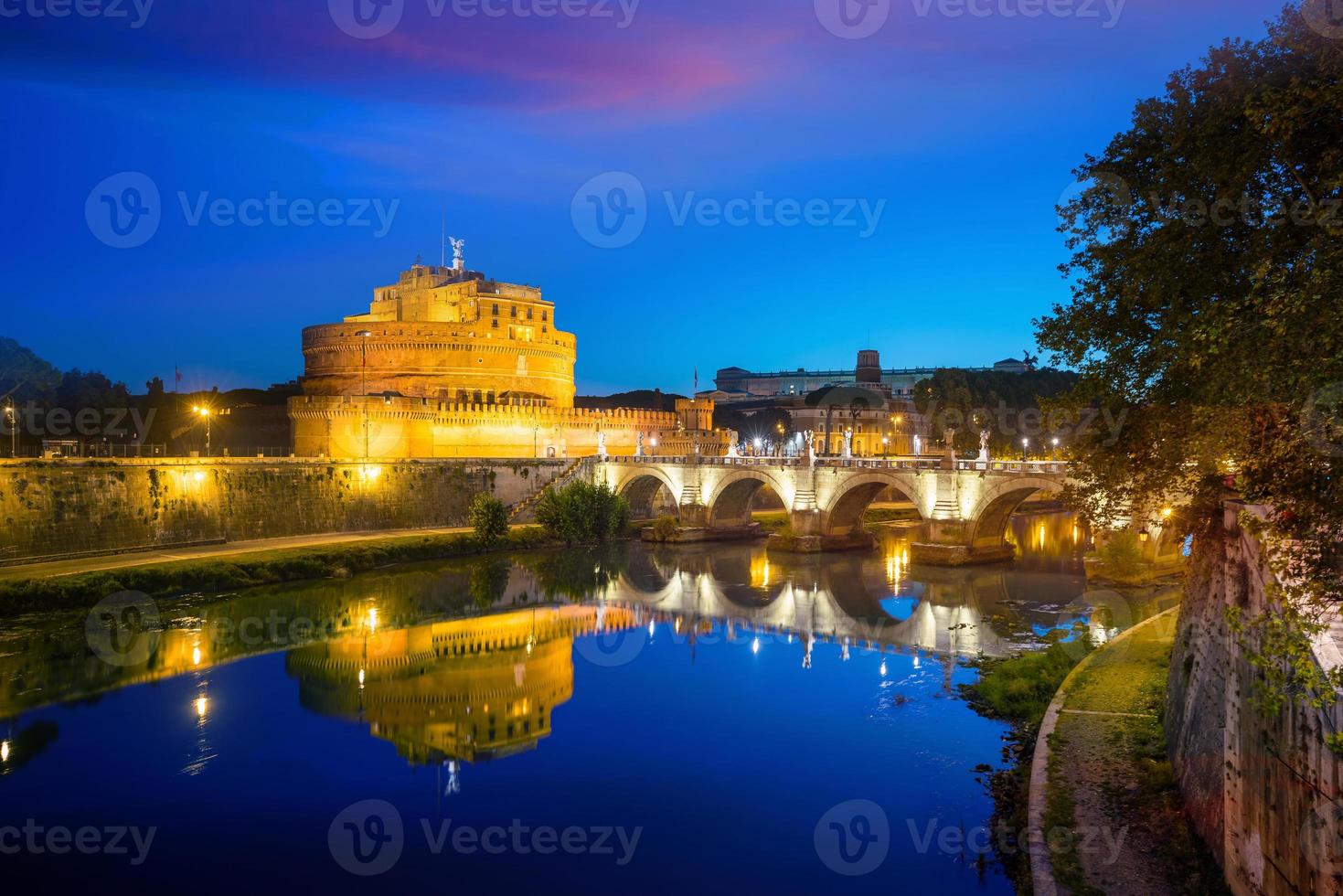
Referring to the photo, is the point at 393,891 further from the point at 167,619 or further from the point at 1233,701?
the point at 167,619

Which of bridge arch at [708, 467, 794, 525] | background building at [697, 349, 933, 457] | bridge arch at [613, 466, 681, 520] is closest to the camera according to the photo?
bridge arch at [708, 467, 794, 525]

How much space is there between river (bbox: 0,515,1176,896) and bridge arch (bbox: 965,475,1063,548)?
3546 millimetres

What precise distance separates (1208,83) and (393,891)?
11.6 metres

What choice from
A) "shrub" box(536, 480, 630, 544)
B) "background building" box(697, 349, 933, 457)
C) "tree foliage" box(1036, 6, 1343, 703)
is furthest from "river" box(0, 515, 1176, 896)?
"background building" box(697, 349, 933, 457)

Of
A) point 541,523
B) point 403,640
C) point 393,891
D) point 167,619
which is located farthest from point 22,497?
point 393,891

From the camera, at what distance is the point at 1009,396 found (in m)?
61.2

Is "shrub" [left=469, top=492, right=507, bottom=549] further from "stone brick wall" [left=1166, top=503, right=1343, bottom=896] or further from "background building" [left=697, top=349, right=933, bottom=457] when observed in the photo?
"background building" [left=697, top=349, right=933, bottom=457]

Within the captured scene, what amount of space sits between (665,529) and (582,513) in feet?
11.7

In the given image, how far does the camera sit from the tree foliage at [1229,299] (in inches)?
247

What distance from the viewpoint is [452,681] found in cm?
1845

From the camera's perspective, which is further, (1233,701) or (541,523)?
(541,523)

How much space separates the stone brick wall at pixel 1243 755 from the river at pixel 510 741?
2535 mm

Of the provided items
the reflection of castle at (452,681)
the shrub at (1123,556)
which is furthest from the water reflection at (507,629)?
the shrub at (1123,556)

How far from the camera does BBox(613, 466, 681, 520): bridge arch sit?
41.7 m
